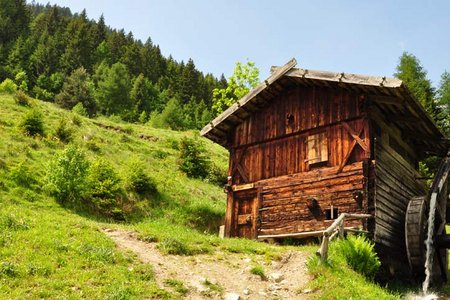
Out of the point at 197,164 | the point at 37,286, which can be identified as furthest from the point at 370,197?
the point at 197,164

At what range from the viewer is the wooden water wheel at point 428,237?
16.4 meters

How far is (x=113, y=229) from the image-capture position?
635 inches

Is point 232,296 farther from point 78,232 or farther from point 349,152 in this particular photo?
point 349,152

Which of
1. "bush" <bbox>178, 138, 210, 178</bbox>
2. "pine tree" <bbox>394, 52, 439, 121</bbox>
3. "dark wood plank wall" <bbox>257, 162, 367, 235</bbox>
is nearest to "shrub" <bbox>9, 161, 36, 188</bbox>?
"dark wood plank wall" <bbox>257, 162, 367, 235</bbox>

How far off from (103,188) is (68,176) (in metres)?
2.09

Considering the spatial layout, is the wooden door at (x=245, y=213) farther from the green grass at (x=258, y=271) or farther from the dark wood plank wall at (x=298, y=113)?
the green grass at (x=258, y=271)

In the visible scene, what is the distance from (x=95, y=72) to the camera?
93938 millimetres

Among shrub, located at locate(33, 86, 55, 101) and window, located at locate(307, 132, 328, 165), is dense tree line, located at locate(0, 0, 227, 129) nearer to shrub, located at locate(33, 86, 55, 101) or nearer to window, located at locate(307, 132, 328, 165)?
shrub, located at locate(33, 86, 55, 101)

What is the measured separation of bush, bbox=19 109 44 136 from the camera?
104ft

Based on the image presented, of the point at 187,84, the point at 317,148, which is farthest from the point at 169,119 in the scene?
the point at 317,148

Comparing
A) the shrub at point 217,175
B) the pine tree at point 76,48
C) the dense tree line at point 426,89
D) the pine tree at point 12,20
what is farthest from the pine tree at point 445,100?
the pine tree at point 12,20

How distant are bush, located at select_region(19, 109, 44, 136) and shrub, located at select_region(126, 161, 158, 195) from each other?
332 inches

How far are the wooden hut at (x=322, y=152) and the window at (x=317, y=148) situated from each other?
44 millimetres

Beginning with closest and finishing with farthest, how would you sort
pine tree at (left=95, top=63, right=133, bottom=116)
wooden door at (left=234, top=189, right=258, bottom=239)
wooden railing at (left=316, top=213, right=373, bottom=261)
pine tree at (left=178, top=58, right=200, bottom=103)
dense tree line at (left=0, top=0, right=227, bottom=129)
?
1. wooden railing at (left=316, top=213, right=373, bottom=261)
2. wooden door at (left=234, top=189, right=258, bottom=239)
3. dense tree line at (left=0, top=0, right=227, bottom=129)
4. pine tree at (left=95, top=63, right=133, bottom=116)
5. pine tree at (left=178, top=58, right=200, bottom=103)
